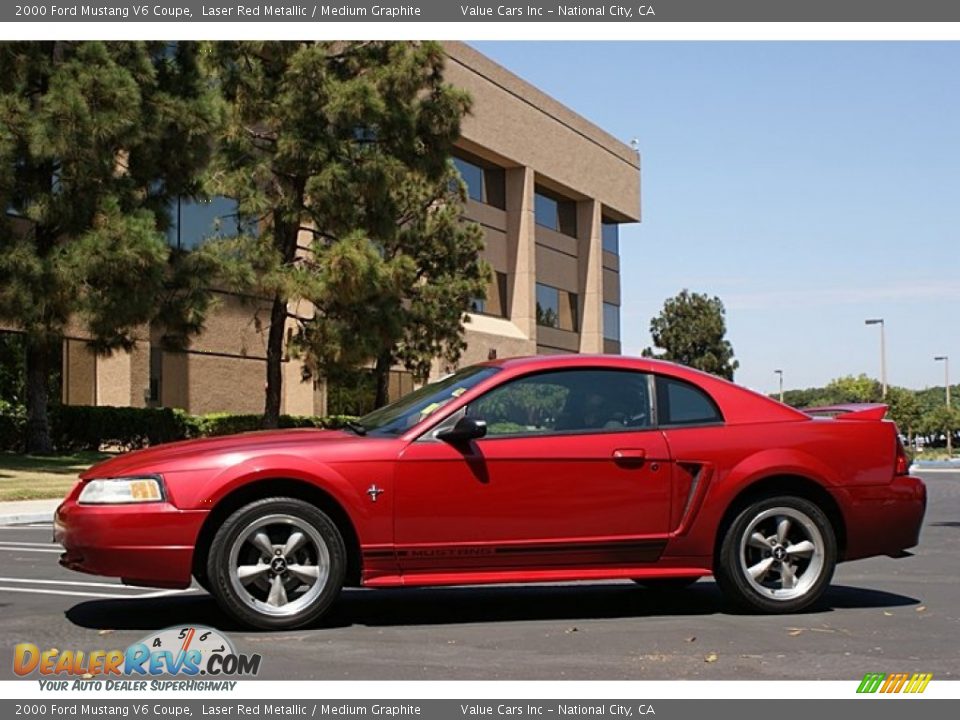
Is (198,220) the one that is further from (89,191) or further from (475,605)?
(475,605)

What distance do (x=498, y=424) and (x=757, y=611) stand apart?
1959 millimetres

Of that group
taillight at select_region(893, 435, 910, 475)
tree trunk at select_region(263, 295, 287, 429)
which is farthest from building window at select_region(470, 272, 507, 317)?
taillight at select_region(893, 435, 910, 475)

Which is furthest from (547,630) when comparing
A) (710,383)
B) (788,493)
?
(710,383)

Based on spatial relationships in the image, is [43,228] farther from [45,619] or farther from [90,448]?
[45,619]

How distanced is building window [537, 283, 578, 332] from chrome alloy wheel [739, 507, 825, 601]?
50.2m

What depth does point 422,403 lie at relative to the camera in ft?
25.9

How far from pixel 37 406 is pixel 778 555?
2356 cm

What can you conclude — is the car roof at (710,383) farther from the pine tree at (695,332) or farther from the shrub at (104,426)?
the pine tree at (695,332)

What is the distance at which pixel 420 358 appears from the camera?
36125 millimetres

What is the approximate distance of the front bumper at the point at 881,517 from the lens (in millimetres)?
8031

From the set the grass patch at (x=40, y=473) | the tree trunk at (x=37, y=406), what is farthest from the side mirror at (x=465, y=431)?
the tree trunk at (x=37, y=406)

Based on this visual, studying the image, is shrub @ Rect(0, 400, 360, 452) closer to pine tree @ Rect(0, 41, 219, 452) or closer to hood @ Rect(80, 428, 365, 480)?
pine tree @ Rect(0, 41, 219, 452)

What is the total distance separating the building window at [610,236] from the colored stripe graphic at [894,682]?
6029 cm
